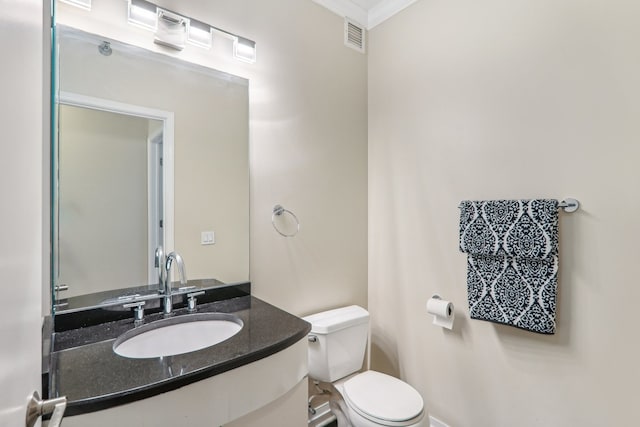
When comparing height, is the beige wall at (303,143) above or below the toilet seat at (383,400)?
above

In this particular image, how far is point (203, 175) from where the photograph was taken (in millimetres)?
1578

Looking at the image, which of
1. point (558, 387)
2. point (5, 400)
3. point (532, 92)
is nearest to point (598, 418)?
point (558, 387)

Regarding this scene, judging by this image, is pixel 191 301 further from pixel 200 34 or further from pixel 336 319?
Result: pixel 200 34

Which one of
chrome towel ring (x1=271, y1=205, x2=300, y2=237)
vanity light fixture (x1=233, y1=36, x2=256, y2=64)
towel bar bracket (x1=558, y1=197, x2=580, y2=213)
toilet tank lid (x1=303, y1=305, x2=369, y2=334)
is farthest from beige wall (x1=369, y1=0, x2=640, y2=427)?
vanity light fixture (x1=233, y1=36, x2=256, y2=64)

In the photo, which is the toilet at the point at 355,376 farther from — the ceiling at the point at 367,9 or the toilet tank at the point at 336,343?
the ceiling at the point at 367,9

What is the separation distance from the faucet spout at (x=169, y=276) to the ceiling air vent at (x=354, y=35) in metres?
1.72

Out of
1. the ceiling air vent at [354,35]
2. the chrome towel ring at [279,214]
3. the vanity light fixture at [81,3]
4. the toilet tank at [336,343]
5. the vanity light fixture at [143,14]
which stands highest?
the ceiling air vent at [354,35]

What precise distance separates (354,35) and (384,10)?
24cm

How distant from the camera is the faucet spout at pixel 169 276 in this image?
1390 mm

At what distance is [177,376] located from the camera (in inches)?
34.3

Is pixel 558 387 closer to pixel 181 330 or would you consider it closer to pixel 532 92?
pixel 532 92

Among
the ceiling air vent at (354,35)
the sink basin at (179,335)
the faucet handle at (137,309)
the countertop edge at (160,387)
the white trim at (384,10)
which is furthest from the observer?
the ceiling air vent at (354,35)

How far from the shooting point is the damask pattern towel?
1342 mm

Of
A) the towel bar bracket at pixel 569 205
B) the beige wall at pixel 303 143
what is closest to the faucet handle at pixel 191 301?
the beige wall at pixel 303 143
